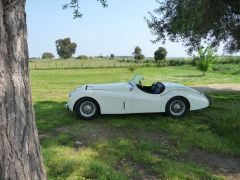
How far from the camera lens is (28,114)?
13.2ft

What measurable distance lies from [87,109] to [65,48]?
97880 mm

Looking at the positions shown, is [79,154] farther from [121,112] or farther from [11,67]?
[11,67]

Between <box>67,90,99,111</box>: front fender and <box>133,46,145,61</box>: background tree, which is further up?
<box>133,46,145,61</box>: background tree

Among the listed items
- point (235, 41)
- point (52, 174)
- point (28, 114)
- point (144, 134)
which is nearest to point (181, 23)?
point (235, 41)

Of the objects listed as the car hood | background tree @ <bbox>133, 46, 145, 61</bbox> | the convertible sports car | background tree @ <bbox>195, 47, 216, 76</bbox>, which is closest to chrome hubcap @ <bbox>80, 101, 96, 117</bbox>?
the convertible sports car

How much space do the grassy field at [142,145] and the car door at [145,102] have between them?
1.01 feet

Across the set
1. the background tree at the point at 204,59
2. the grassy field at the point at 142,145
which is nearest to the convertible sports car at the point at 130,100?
the grassy field at the point at 142,145

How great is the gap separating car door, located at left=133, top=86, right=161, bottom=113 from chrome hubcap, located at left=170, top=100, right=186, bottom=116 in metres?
0.43

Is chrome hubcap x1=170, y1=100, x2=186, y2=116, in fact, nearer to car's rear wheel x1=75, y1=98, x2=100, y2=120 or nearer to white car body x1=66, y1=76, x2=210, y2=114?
white car body x1=66, y1=76, x2=210, y2=114

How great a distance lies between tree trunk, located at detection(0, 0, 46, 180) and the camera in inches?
147

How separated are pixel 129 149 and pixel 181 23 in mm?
5536

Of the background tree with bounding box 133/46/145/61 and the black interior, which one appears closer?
the black interior

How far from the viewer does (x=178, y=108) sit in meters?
10.7

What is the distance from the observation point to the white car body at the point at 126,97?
1025cm
